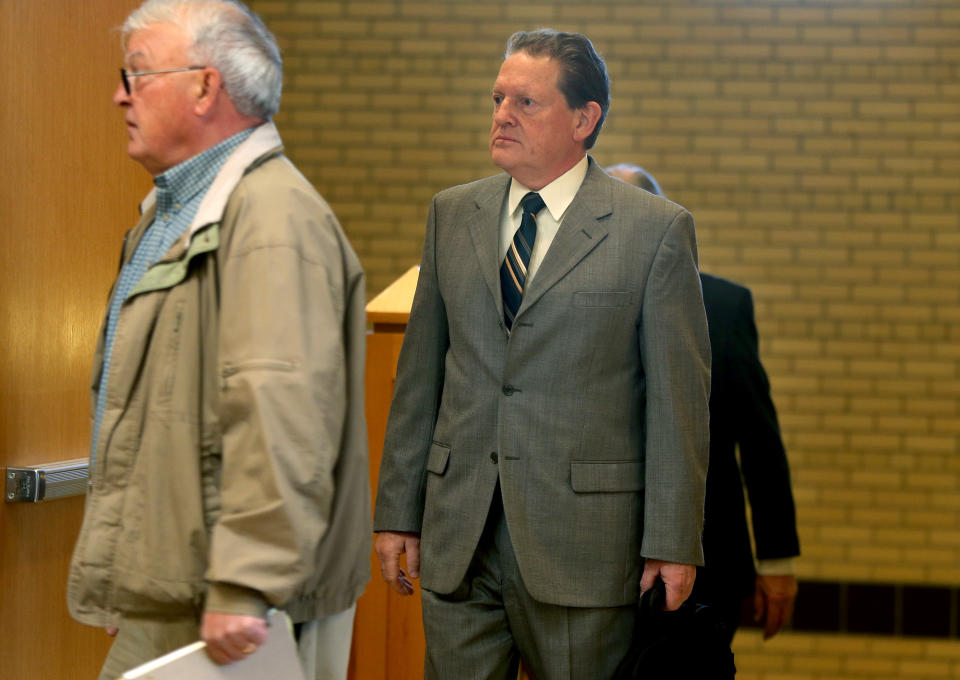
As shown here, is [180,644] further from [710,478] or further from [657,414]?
[710,478]

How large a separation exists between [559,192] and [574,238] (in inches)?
5.8

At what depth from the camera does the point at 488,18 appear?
229 inches

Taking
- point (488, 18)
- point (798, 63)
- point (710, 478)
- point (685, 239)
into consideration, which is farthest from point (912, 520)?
point (685, 239)

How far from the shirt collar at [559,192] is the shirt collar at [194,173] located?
2.77 feet

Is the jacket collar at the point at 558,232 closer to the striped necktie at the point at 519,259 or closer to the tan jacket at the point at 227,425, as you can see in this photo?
the striped necktie at the point at 519,259

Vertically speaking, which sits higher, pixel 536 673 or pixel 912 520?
pixel 536 673

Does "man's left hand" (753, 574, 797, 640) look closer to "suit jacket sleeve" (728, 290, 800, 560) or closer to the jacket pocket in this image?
"suit jacket sleeve" (728, 290, 800, 560)

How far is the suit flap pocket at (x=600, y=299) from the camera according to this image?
2.45 meters

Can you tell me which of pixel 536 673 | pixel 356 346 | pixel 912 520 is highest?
pixel 356 346

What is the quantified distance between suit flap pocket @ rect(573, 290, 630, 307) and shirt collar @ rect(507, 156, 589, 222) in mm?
213

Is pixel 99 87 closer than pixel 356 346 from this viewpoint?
No

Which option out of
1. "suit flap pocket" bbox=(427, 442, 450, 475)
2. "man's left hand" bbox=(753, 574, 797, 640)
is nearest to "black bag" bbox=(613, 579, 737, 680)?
"suit flap pocket" bbox=(427, 442, 450, 475)

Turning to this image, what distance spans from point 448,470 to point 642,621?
1.71 ft

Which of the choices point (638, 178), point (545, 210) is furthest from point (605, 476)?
point (638, 178)
